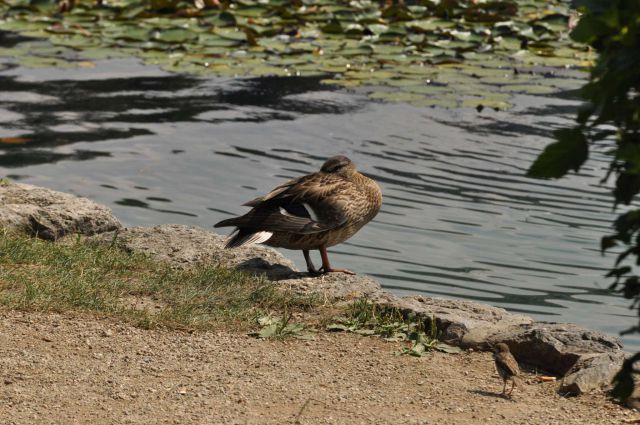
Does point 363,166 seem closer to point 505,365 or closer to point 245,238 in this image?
point 245,238

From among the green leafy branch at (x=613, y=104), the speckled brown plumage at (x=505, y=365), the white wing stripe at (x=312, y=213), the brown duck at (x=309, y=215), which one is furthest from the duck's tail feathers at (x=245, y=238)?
the green leafy branch at (x=613, y=104)

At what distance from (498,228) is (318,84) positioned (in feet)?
18.3

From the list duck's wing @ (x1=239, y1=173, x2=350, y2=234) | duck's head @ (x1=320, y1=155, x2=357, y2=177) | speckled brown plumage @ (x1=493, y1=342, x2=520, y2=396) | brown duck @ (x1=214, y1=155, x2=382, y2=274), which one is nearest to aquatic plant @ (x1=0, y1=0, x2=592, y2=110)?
duck's head @ (x1=320, y1=155, x2=357, y2=177)

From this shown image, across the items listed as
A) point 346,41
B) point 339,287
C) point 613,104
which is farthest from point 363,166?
point 613,104

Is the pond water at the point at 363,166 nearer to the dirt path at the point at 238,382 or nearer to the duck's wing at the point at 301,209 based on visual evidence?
the duck's wing at the point at 301,209

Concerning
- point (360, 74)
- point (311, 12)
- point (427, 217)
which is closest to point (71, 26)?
point (311, 12)

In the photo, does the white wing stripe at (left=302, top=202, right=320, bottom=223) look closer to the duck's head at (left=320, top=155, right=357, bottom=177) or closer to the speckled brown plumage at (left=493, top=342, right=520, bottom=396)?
the duck's head at (left=320, top=155, right=357, bottom=177)

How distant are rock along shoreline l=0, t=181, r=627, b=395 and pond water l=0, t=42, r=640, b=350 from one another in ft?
3.79

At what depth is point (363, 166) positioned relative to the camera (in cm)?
1093

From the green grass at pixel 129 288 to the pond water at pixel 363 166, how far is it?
182 centimetres

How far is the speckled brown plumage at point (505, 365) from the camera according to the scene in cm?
526

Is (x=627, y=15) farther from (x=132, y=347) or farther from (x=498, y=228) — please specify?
(x=498, y=228)

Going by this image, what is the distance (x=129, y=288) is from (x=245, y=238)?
937mm

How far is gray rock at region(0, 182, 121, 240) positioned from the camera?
7.58 meters
